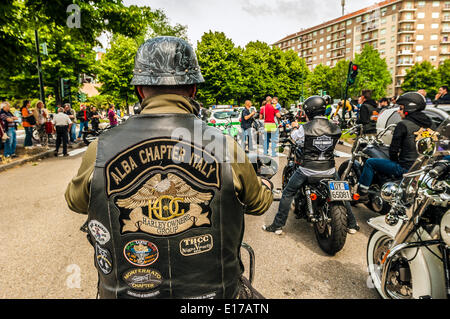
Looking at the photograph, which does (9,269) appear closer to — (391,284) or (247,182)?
(247,182)

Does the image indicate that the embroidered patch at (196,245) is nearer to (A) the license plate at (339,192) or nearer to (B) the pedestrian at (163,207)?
(B) the pedestrian at (163,207)

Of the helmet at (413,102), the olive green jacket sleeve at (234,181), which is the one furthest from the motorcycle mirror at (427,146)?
the helmet at (413,102)

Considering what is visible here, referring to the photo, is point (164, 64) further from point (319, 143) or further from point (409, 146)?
point (409, 146)

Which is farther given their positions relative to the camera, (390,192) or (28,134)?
(28,134)

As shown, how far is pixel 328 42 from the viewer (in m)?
84.6

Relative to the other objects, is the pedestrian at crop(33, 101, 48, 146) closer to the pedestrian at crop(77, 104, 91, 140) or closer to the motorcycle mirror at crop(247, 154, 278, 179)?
the pedestrian at crop(77, 104, 91, 140)

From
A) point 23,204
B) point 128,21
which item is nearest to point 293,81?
point 128,21

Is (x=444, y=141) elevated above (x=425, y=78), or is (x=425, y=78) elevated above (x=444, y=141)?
(x=425, y=78)

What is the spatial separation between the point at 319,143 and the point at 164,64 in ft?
8.93

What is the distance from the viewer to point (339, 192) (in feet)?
10.8

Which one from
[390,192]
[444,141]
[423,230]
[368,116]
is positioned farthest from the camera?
[368,116]

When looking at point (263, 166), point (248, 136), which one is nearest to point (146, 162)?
point (263, 166)

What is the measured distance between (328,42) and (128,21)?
86.3 m

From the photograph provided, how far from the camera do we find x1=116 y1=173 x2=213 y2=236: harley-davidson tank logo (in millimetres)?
1150
